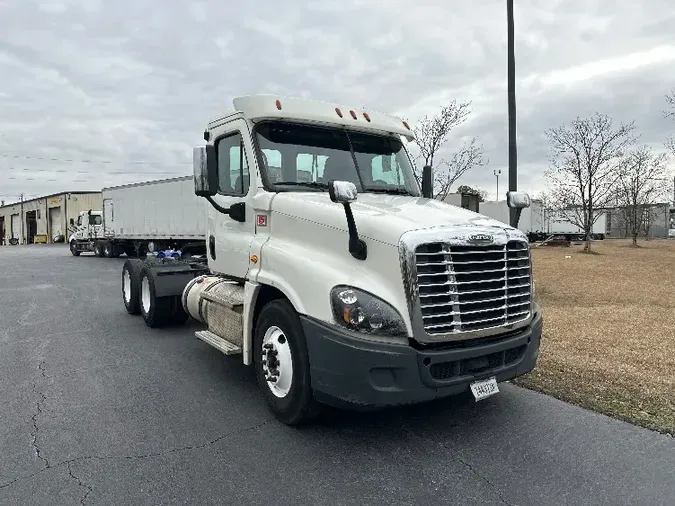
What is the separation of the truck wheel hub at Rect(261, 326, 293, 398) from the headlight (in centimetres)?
76

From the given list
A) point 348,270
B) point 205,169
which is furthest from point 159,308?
point 348,270

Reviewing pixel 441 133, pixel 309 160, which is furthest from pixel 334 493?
pixel 441 133

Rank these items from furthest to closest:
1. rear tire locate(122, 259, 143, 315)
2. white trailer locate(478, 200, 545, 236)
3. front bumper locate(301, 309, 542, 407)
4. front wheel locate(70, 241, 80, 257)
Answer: white trailer locate(478, 200, 545, 236) → front wheel locate(70, 241, 80, 257) → rear tire locate(122, 259, 143, 315) → front bumper locate(301, 309, 542, 407)

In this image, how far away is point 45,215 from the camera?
251 ft

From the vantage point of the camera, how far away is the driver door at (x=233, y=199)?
5043 mm

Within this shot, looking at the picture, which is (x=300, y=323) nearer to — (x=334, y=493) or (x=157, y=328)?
(x=334, y=493)

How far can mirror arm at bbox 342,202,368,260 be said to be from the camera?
3.86 m

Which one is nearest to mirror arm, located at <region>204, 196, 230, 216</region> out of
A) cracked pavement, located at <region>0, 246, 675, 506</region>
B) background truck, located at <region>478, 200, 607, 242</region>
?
cracked pavement, located at <region>0, 246, 675, 506</region>

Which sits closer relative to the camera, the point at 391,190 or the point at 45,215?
the point at 391,190

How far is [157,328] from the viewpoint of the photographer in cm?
807

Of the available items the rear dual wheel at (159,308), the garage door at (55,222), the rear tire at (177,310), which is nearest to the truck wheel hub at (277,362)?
the rear tire at (177,310)

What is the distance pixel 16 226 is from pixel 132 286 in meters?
94.4

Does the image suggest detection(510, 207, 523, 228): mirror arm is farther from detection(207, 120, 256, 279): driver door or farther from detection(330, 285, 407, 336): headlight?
detection(207, 120, 256, 279): driver door

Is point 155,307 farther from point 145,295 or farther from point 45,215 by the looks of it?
point 45,215
